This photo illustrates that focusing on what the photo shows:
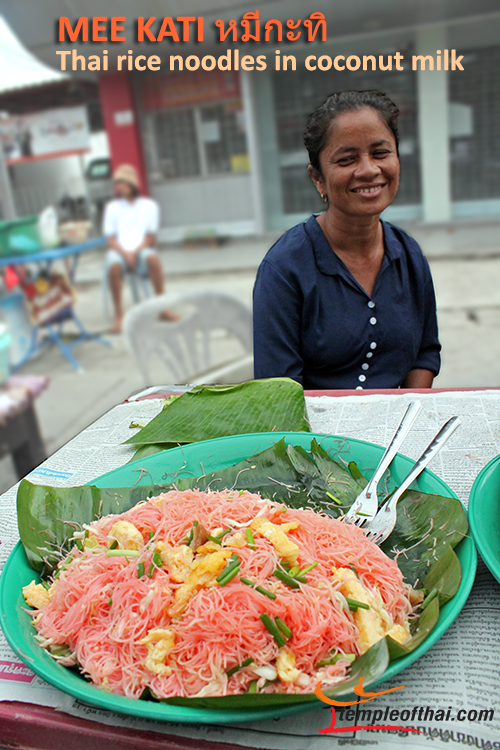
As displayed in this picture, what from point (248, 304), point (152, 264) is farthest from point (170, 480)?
point (152, 264)

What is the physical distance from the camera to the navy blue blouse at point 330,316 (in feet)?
5.19

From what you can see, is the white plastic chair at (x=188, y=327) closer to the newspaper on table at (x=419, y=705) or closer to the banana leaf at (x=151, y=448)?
the banana leaf at (x=151, y=448)

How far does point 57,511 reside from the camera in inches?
35.7

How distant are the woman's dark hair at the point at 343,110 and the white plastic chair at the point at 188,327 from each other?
1.23 m

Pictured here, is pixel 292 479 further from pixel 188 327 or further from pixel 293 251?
pixel 188 327

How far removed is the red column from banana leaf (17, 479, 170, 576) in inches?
372

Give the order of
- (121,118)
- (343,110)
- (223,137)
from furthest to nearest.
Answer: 1. (223,137)
2. (121,118)
3. (343,110)

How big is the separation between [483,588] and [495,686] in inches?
5.8

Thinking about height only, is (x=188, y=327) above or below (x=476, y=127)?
below

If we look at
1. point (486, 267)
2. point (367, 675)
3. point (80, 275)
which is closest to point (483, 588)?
point (367, 675)

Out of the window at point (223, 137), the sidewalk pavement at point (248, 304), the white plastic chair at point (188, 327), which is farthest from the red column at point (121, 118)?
the white plastic chair at point (188, 327)

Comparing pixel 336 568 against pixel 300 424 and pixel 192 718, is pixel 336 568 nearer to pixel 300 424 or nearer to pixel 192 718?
pixel 192 718

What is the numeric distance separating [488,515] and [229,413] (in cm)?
62

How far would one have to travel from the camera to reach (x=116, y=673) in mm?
642
